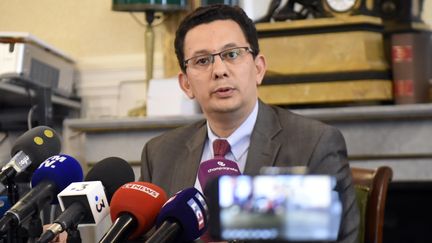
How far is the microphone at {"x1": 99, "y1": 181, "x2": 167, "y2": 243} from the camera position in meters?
1.38

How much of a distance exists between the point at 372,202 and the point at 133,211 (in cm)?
112

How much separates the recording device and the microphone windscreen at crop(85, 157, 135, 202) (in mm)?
1006

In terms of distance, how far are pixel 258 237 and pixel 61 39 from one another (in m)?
3.90

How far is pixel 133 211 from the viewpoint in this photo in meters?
1.40

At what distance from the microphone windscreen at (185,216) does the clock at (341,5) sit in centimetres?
239

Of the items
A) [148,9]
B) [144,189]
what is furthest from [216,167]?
[148,9]

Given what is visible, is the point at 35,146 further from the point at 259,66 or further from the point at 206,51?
the point at 259,66

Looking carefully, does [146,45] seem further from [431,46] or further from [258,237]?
[258,237]

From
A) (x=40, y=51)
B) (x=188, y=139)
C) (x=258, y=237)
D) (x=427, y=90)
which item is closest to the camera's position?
(x=258, y=237)

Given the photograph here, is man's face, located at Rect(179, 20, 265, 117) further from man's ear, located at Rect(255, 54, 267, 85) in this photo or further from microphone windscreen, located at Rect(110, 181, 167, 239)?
microphone windscreen, located at Rect(110, 181, 167, 239)

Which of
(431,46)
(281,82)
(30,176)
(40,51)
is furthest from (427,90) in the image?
(30,176)

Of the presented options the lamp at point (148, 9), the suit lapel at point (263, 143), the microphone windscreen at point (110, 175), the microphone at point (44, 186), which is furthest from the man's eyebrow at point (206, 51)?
the lamp at point (148, 9)

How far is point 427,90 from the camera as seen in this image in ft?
11.7

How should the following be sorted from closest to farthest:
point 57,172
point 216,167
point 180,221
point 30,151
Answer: point 180,221, point 57,172, point 30,151, point 216,167
